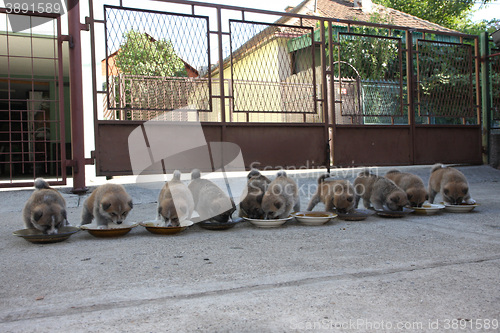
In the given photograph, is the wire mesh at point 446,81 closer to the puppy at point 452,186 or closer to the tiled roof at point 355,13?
the puppy at point 452,186

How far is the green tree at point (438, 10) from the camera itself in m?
28.9

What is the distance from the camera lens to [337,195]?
584 centimetres

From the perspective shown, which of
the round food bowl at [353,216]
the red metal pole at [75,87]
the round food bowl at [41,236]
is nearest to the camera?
the round food bowl at [41,236]

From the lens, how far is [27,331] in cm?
229

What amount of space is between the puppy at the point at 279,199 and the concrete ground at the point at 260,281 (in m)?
0.32

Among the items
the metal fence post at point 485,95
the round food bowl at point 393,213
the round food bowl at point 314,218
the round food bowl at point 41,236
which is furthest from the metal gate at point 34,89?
the metal fence post at point 485,95

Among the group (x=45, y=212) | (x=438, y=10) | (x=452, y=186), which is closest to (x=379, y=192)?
(x=452, y=186)

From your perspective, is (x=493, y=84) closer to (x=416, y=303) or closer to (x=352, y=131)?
(x=352, y=131)

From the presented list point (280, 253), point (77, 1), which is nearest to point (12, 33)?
point (77, 1)

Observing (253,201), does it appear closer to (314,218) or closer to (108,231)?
(314,218)

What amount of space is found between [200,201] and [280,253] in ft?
5.77

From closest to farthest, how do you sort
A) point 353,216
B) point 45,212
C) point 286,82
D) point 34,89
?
point 45,212, point 353,216, point 286,82, point 34,89

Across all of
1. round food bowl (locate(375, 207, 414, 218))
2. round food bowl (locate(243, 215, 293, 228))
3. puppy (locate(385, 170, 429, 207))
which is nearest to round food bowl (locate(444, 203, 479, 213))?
puppy (locate(385, 170, 429, 207))

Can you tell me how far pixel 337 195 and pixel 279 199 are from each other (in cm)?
96
